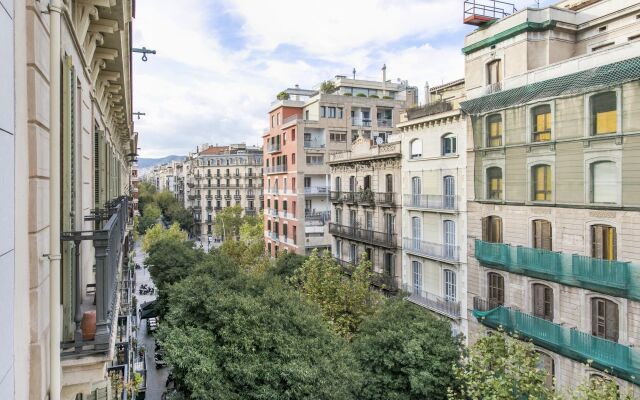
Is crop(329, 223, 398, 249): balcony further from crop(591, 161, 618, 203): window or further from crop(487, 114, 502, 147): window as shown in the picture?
crop(591, 161, 618, 203): window

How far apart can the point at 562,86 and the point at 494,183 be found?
5.67 metres

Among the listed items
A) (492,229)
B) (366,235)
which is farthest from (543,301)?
(366,235)

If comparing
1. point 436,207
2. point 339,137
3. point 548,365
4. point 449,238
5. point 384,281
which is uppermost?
point 339,137

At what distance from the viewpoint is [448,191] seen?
25359 mm

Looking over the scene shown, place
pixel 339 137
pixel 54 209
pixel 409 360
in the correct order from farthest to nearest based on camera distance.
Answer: pixel 339 137 < pixel 409 360 < pixel 54 209

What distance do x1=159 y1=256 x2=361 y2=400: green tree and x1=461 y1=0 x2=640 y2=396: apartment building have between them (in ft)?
30.9

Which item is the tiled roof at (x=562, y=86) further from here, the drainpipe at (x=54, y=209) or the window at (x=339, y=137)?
the window at (x=339, y=137)

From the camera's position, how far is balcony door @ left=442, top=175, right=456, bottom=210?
24.8 metres

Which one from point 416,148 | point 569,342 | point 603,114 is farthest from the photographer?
point 416,148

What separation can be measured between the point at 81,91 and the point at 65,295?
3338 millimetres

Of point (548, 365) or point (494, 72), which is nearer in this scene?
point (548, 365)

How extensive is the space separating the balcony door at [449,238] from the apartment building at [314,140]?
16520 mm

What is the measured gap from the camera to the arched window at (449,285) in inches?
991

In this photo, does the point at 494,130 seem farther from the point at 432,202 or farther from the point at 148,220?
the point at 148,220
